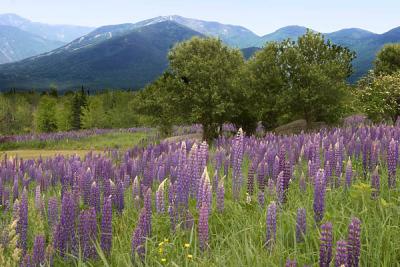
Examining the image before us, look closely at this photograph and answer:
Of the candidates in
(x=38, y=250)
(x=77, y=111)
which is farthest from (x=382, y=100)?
(x=77, y=111)

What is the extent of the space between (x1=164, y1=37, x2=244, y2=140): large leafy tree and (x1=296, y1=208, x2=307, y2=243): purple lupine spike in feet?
73.3

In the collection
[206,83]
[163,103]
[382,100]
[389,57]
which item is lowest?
[163,103]

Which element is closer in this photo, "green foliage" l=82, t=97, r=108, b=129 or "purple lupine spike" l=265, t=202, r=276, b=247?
"purple lupine spike" l=265, t=202, r=276, b=247

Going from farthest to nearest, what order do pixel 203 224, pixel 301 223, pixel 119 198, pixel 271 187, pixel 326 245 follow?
pixel 119 198 < pixel 271 187 < pixel 301 223 < pixel 203 224 < pixel 326 245

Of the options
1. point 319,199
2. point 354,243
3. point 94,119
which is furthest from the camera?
point 94,119

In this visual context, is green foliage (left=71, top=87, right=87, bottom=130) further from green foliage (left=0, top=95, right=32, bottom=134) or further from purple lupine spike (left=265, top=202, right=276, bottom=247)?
purple lupine spike (left=265, top=202, right=276, bottom=247)

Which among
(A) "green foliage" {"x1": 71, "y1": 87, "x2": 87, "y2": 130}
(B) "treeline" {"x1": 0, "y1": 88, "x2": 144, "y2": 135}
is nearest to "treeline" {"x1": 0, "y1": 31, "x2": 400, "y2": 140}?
(B) "treeline" {"x1": 0, "y1": 88, "x2": 144, "y2": 135}

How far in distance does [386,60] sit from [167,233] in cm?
6306

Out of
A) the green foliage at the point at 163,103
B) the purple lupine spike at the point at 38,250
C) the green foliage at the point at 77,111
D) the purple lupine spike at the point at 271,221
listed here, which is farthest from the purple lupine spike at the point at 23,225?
the green foliage at the point at 77,111

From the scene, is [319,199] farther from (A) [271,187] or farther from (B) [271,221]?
(A) [271,187]

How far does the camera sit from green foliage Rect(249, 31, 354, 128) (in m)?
26.6

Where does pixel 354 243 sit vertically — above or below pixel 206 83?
below

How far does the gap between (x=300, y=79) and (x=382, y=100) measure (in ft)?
15.9

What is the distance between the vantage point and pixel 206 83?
2825 centimetres
